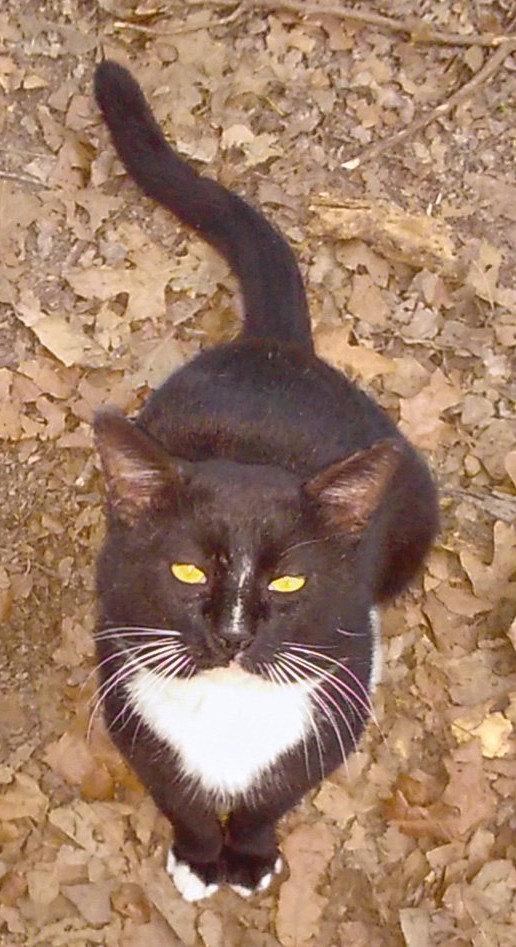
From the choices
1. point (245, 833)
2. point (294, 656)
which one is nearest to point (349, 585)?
point (294, 656)

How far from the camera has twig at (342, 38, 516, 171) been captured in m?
3.04

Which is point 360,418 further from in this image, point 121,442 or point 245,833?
point 245,833

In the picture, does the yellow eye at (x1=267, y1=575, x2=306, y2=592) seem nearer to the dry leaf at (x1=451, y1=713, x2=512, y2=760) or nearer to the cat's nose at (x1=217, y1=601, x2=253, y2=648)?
the cat's nose at (x1=217, y1=601, x2=253, y2=648)

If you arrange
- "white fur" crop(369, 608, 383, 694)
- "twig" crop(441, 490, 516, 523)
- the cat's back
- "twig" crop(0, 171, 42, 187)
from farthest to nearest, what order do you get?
"twig" crop(0, 171, 42, 187), "twig" crop(441, 490, 516, 523), "white fur" crop(369, 608, 383, 694), the cat's back

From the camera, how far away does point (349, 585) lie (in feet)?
6.51

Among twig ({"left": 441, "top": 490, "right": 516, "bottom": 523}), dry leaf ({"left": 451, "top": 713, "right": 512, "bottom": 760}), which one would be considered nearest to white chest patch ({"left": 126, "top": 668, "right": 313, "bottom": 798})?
dry leaf ({"left": 451, "top": 713, "right": 512, "bottom": 760})

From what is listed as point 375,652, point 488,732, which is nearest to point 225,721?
point 375,652

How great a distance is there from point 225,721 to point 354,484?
0.50 meters

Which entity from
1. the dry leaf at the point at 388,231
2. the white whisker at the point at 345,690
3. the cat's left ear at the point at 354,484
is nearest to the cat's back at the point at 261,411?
the cat's left ear at the point at 354,484

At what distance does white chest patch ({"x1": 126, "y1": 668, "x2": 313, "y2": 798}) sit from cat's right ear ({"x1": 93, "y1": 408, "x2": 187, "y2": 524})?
30 centimetres

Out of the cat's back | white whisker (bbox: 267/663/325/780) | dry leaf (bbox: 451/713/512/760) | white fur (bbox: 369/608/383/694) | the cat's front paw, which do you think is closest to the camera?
white whisker (bbox: 267/663/325/780)

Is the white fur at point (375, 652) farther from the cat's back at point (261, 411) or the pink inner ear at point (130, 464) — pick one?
the pink inner ear at point (130, 464)

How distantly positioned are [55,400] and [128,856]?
1032 mm

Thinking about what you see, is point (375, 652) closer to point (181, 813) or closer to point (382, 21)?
point (181, 813)
